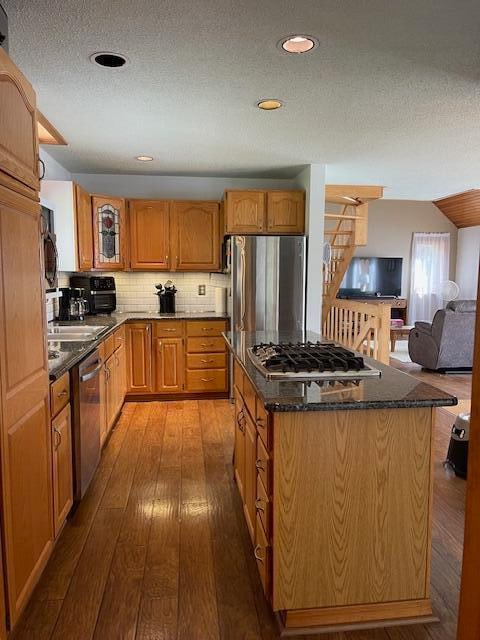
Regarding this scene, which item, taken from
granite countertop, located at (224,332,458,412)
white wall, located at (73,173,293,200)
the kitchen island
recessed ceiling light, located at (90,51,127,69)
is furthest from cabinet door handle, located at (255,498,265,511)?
white wall, located at (73,173,293,200)

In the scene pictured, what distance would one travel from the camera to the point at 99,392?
312 centimetres

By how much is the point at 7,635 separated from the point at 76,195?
3514 mm

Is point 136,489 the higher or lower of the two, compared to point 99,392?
lower

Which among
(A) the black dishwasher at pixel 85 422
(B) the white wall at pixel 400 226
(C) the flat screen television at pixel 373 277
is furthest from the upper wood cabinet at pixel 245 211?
(B) the white wall at pixel 400 226

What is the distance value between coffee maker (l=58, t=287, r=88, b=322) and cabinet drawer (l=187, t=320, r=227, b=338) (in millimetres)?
1101

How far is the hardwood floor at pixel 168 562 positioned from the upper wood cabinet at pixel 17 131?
170 centimetres

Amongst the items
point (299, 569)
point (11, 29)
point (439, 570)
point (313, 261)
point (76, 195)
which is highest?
point (11, 29)

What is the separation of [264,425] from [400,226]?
10.3m

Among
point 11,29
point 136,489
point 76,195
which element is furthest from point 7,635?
point 76,195

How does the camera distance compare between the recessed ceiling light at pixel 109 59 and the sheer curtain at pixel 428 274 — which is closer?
the recessed ceiling light at pixel 109 59

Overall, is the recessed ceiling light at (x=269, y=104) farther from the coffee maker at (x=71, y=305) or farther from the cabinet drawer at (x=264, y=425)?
the coffee maker at (x=71, y=305)

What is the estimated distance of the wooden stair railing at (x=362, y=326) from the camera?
4.72 metres

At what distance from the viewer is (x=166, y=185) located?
523cm

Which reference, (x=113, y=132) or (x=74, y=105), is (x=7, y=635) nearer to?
Answer: (x=74, y=105)
